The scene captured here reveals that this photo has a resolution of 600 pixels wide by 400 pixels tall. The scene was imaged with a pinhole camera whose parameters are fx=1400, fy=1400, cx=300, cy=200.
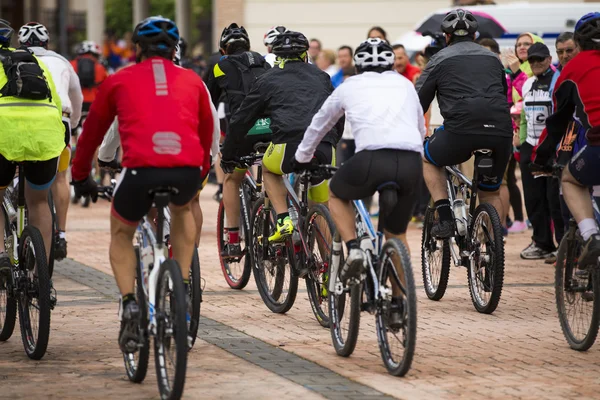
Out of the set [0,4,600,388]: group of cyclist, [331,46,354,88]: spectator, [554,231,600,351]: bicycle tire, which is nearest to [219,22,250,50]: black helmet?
[0,4,600,388]: group of cyclist

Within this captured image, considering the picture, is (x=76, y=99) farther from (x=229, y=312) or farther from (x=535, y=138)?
(x=535, y=138)

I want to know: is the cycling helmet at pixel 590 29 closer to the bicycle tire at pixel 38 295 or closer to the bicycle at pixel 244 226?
the bicycle at pixel 244 226

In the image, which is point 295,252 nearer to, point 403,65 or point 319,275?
point 319,275

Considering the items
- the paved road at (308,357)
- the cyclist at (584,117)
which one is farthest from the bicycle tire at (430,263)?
the cyclist at (584,117)

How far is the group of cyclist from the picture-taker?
277 inches

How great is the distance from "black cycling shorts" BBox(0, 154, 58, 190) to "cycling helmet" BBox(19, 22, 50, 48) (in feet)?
8.94

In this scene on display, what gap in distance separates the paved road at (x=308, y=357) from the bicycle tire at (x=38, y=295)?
0.11 metres

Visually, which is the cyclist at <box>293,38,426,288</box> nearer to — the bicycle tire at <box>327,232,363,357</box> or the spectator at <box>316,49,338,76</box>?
the bicycle tire at <box>327,232,363,357</box>

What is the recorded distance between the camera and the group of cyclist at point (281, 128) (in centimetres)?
704

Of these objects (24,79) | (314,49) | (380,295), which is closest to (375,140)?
(380,295)

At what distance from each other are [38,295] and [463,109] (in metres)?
3.55

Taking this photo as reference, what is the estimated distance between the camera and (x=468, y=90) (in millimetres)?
→ 10141

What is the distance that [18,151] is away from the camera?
8.49 meters

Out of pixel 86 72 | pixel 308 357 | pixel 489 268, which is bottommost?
pixel 308 357
